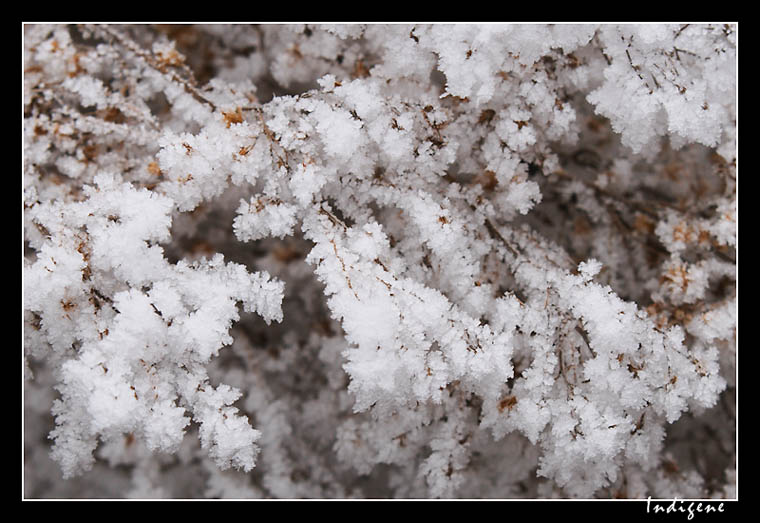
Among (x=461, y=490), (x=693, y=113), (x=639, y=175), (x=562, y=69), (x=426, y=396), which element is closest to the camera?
(x=426, y=396)

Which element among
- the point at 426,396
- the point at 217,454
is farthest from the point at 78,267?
Result: the point at 426,396

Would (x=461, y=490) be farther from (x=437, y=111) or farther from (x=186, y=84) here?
(x=186, y=84)

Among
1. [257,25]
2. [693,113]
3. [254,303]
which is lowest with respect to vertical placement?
[254,303]

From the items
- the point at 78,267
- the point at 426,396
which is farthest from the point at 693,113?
the point at 78,267

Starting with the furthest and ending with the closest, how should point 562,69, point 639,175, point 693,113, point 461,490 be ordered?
point 639,175 < point 461,490 < point 562,69 < point 693,113

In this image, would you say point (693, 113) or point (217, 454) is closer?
point (217, 454)

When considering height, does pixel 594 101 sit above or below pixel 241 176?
above
